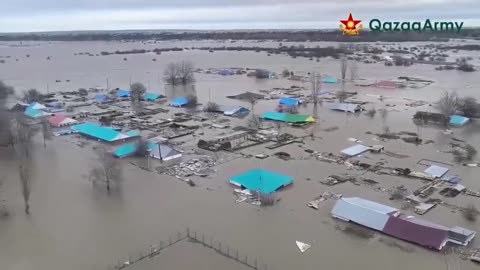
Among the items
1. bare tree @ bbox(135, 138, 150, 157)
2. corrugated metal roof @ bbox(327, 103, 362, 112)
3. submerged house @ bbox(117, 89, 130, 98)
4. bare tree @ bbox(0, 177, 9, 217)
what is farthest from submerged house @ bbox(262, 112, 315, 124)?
bare tree @ bbox(0, 177, 9, 217)

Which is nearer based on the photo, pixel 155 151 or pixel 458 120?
pixel 155 151

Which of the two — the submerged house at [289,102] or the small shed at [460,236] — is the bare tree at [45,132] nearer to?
the submerged house at [289,102]

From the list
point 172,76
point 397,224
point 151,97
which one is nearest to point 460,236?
point 397,224

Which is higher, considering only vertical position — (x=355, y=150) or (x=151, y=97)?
(x=151, y=97)

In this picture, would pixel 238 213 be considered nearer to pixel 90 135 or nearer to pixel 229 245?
pixel 229 245

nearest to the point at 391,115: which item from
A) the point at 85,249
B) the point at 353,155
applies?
the point at 353,155

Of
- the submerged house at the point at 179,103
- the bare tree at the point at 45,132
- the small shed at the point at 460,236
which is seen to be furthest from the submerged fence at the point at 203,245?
the submerged house at the point at 179,103

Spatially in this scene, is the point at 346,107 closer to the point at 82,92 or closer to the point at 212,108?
the point at 212,108
